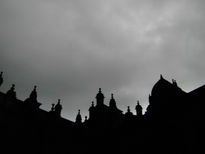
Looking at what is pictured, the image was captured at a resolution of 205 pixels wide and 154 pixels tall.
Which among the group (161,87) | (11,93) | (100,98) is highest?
(100,98)

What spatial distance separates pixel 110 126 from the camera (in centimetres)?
2980

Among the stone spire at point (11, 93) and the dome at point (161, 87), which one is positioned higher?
the dome at point (161, 87)

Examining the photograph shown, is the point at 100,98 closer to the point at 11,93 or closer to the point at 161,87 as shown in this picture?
the point at 161,87

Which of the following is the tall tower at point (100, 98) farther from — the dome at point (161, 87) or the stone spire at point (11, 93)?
the stone spire at point (11, 93)

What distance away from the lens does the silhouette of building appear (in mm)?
20906

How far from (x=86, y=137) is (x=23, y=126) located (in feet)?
30.8

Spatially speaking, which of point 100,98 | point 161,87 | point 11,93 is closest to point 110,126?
point 100,98

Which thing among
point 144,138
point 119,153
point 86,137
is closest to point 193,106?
point 144,138

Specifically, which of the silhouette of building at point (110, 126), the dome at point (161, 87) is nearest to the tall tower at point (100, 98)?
the silhouette of building at point (110, 126)

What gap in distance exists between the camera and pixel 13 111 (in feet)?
86.9

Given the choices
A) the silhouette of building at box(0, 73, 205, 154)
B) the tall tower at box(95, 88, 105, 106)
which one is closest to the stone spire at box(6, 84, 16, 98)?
the silhouette of building at box(0, 73, 205, 154)

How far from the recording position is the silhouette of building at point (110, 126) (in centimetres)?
2091

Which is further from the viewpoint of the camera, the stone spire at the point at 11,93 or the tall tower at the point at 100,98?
the tall tower at the point at 100,98

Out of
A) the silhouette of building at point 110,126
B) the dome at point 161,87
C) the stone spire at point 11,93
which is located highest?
the dome at point 161,87
